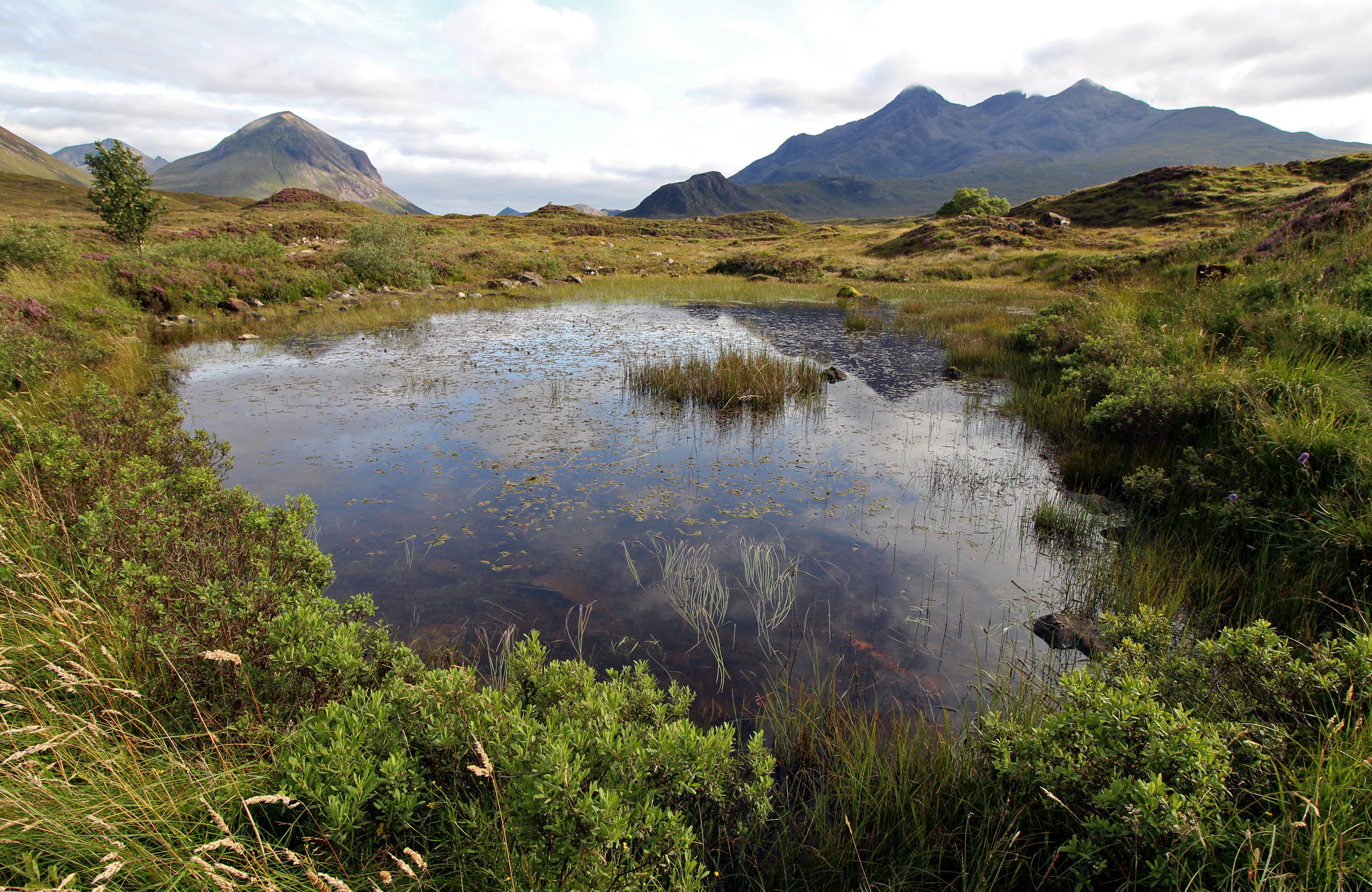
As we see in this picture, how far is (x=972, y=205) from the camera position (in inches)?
2675

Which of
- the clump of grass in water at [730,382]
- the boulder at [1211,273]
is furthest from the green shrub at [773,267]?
the clump of grass in water at [730,382]

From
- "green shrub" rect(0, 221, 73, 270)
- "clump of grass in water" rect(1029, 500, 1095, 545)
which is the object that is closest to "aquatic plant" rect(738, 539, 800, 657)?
"clump of grass in water" rect(1029, 500, 1095, 545)

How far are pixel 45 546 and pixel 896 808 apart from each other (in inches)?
215

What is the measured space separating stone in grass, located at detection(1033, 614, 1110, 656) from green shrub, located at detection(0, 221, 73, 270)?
847 inches

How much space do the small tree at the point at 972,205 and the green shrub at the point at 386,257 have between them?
59698 mm

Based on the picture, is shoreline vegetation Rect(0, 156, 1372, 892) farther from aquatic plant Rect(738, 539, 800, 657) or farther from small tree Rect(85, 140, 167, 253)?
small tree Rect(85, 140, 167, 253)

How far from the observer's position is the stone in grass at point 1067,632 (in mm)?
4180

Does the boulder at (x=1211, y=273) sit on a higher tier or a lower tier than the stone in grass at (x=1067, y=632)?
higher

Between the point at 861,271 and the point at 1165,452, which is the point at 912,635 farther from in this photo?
the point at 861,271

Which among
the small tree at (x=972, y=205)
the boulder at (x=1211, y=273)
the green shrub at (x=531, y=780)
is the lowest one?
the green shrub at (x=531, y=780)

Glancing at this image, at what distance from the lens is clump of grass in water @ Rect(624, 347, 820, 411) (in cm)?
1067

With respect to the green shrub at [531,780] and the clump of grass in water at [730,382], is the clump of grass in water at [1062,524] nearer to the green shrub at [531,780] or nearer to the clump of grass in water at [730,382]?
the green shrub at [531,780]

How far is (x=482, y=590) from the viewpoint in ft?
16.5

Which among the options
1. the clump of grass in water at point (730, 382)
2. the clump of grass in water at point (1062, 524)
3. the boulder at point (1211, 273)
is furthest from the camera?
the boulder at point (1211, 273)
